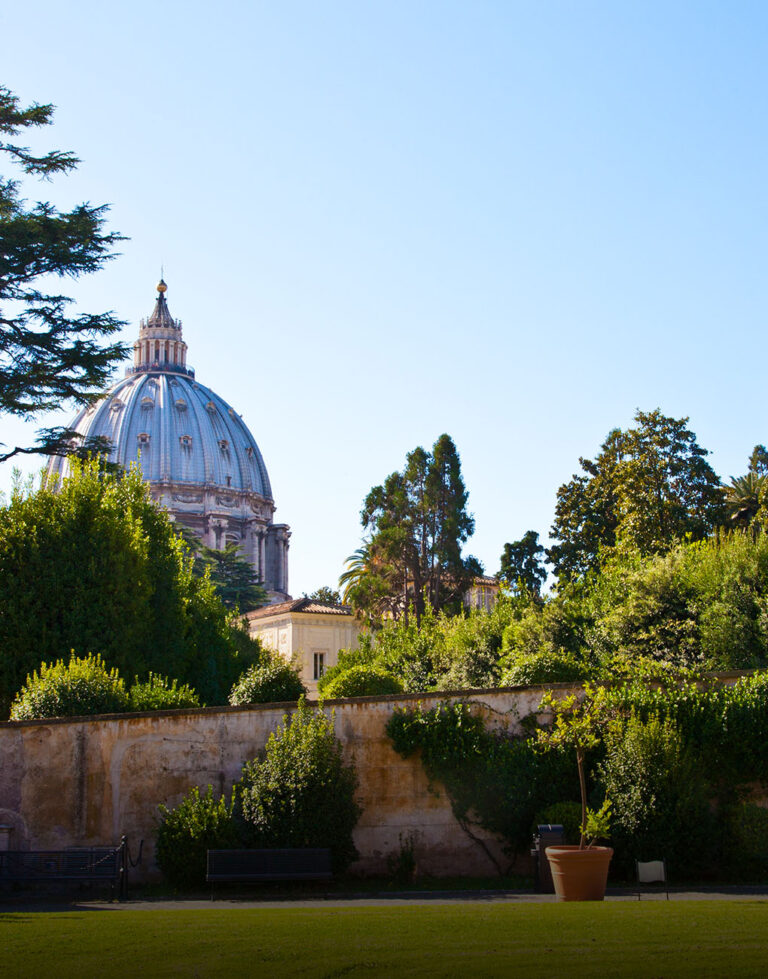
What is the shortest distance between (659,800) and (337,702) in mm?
5774

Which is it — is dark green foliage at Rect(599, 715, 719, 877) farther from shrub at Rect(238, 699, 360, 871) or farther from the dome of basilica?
the dome of basilica

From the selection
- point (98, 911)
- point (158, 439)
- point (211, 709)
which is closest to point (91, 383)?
point (211, 709)

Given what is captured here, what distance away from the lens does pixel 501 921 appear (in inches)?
467

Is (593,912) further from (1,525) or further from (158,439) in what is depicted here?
(158,439)

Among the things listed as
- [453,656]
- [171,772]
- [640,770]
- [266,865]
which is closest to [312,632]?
[453,656]

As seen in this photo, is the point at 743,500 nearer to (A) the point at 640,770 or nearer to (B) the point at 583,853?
(A) the point at 640,770

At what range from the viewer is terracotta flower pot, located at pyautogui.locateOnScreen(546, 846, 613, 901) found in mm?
15195

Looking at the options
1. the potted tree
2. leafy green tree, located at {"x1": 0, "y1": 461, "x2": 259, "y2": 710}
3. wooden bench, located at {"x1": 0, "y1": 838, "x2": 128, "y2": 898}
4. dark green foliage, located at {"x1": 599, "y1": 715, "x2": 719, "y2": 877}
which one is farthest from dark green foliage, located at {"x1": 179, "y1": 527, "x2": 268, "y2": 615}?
the potted tree

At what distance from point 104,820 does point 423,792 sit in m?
5.71

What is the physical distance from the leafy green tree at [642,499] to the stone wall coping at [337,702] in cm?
1835

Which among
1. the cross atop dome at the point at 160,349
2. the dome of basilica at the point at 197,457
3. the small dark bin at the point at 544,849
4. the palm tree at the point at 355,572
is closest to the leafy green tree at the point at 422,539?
the palm tree at the point at 355,572

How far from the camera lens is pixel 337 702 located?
2089 cm

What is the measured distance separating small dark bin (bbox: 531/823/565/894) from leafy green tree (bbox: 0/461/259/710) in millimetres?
14151

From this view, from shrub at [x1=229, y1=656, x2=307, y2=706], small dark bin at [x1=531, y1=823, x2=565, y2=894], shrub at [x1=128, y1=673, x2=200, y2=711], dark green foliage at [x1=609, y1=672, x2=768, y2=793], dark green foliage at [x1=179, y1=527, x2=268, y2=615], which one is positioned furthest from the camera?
dark green foliage at [x1=179, y1=527, x2=268, y2=615]
